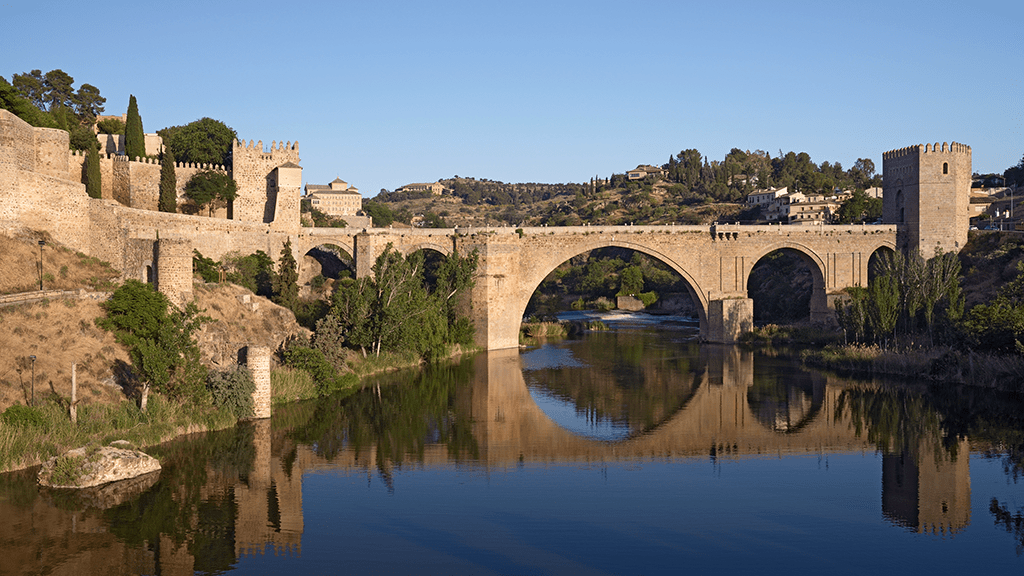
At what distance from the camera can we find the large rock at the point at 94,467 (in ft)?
41.6

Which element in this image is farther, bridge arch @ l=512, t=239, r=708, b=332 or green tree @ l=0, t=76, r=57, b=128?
bridge arch @ l=512, t=239, r=708, b=332

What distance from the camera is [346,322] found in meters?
24.1

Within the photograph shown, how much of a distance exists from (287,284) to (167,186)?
20.4ft

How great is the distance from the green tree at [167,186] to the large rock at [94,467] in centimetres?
1659

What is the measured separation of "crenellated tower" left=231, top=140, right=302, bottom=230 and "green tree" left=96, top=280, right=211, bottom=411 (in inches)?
575

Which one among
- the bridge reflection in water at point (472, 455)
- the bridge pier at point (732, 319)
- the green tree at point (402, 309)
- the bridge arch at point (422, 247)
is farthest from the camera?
the bridge pier at point (732, 319)

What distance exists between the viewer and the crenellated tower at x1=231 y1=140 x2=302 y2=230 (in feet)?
102

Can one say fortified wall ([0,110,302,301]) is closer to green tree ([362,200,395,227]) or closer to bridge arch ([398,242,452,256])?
bridge arch ([398,242,452,256])

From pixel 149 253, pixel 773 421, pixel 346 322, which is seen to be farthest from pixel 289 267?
pixel 773 421

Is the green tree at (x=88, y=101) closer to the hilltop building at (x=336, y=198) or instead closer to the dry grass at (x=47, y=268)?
the dry grass at (x=47, y=268)

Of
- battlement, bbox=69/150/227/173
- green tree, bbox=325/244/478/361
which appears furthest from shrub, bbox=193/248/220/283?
battlement, bbox=69/150/227/173

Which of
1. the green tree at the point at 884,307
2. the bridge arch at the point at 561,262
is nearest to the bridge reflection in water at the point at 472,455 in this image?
the green tree at the point at 884,307

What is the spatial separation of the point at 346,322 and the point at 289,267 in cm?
450

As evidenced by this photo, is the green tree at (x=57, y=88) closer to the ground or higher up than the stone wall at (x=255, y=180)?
higher up
